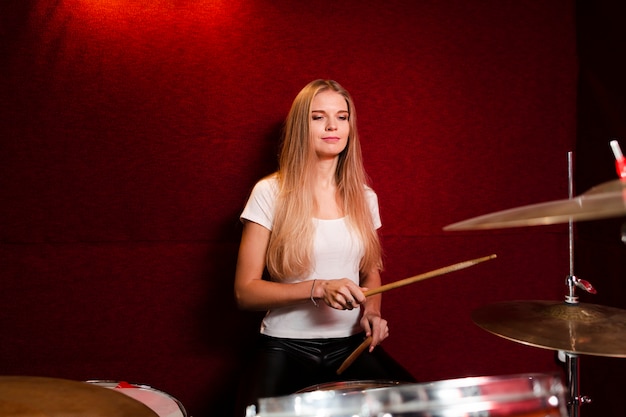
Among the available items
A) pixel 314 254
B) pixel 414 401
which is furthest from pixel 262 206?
pixel 414 401

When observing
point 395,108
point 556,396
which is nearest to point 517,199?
point 395,108

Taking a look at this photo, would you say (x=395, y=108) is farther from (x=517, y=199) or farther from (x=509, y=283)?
(x=509, y=283)

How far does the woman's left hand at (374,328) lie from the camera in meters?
1.48

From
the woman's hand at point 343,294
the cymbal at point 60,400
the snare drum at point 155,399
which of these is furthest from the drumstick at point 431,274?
the cymbal at point 60,400

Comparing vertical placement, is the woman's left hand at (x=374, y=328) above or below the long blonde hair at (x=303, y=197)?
below

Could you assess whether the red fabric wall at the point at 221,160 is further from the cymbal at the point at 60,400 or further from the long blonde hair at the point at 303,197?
the cymbal at the point at 60,400

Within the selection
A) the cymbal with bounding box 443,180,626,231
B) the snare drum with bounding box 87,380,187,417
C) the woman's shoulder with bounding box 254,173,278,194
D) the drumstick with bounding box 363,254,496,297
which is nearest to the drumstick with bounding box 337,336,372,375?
the drumstick with bounding box 363,254,496,297

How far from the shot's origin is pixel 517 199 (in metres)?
2.15

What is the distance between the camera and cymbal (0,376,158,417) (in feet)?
2.56

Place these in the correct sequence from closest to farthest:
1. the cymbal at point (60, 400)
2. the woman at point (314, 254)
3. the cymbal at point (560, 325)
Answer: the cymbal at point (60, 400)
the cymbal at point (560, 325)
the woman at point (314, 254)

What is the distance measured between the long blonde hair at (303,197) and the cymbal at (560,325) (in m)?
0.56

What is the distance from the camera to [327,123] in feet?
5.50

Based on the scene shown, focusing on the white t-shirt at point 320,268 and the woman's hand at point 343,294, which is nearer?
the woman's hand at point 343,294

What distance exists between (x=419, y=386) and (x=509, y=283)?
1675 mm
